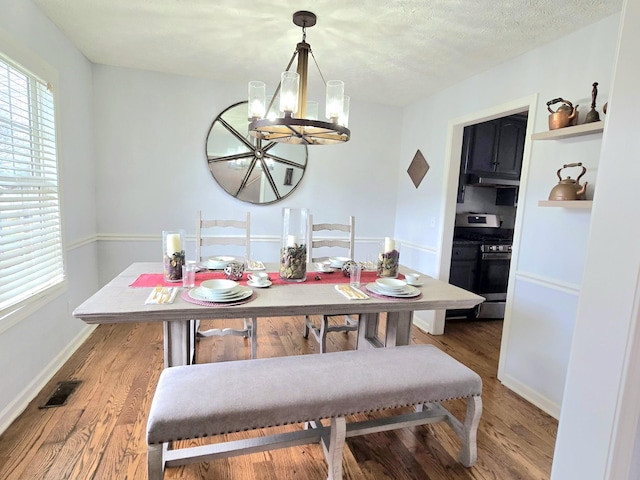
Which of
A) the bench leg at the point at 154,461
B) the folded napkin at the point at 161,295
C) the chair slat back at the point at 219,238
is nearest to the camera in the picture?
the bench leg at the point at 154,461

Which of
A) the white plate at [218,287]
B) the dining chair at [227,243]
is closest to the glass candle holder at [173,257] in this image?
the white plate at [218,287]

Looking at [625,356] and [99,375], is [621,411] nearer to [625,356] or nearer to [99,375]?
[625,356]

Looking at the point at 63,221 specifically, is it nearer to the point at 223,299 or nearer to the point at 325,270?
the point at 223,299

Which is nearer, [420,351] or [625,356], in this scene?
[625,356]

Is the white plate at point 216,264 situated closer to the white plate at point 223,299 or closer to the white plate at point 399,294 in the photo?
the white plate at point 223,299

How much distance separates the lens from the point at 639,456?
78 cm

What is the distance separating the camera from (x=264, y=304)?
1.62 m

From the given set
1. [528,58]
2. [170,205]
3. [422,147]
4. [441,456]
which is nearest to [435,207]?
[422,147]

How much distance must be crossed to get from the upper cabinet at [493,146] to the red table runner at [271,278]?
1855 millimetres

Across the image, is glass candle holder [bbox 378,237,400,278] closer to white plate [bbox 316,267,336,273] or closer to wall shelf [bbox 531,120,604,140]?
white plate [bbox 316,267,336,273]

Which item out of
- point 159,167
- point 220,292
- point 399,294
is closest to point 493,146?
point 399,294

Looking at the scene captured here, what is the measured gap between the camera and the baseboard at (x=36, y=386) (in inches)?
70.9

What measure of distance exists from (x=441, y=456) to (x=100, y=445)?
1727 millimetres

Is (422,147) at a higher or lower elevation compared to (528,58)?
lower
